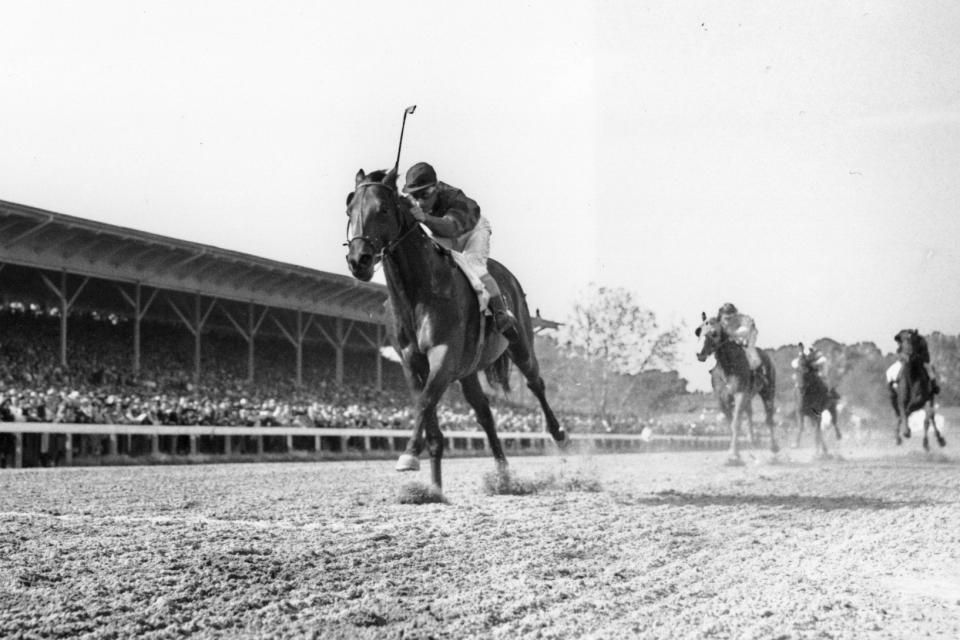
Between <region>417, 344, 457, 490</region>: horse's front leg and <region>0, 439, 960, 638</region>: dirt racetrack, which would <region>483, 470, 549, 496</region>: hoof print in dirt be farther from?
<region>417, 344, 457, 490</region>: horse's front leg

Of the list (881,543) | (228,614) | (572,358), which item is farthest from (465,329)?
(572,358)

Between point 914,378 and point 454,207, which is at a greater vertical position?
point 454,207

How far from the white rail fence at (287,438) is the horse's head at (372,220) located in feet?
13.2

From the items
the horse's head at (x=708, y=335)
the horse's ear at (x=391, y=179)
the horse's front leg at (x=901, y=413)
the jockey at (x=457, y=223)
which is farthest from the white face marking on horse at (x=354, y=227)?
the horse's front leg at (x=901, y=413)

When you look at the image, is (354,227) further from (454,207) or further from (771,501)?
(771,501)

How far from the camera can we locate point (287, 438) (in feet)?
75.0

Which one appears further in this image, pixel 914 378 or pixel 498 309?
pixel 914 378

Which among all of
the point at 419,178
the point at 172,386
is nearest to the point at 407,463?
the point at 419,178

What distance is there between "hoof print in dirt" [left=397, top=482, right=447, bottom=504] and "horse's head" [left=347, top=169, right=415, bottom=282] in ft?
Result: 5.40

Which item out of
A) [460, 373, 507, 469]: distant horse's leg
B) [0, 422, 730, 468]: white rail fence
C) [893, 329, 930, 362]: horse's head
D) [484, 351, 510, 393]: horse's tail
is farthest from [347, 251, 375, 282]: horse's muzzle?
[893, 329, 930, 362]: horse's head

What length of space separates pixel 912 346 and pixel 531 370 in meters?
11.9

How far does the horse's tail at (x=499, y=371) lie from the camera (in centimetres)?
993

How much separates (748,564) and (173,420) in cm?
1750

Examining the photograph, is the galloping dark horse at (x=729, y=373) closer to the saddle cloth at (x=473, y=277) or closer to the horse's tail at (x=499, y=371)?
the horse's tail at (x=499, y=371)
